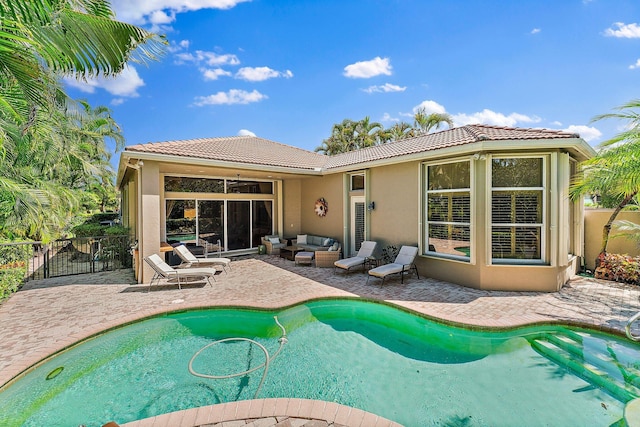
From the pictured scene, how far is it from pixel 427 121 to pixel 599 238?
21.8 m

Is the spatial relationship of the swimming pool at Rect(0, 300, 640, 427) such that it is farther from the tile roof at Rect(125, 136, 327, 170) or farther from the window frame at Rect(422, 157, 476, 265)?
the tile roof at Rect(125, 136, 327, 170)

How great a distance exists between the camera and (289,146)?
19.9 metres

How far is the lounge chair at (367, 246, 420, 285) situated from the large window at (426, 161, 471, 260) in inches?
28.3

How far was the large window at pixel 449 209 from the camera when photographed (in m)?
9.52

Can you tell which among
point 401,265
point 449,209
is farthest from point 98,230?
point 449,209

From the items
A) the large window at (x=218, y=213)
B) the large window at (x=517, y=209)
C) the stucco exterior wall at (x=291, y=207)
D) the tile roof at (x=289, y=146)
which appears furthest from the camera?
the stucco exterior wall at (x=291, y=207)

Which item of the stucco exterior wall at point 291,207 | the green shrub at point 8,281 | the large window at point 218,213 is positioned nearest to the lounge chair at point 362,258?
the stucco exterior wall at point 291,207

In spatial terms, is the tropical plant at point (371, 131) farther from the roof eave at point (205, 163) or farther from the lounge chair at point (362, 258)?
the lounge chair at point (362, 258)

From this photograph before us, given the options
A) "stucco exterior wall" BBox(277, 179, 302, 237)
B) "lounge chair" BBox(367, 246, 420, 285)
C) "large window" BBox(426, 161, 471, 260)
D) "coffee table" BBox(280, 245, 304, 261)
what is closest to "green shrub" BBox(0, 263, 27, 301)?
"coffee table" BBox(280, 245, 304, 261)

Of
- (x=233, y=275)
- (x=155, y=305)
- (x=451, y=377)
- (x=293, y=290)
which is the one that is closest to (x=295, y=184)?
(x=233, y=275)

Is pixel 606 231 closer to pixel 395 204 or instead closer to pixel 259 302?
pixel 395 204

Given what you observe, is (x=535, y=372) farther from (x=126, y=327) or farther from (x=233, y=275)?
(x=233, y=275)

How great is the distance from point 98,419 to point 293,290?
551cm

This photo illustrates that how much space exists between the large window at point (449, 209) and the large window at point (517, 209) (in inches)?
30.0
